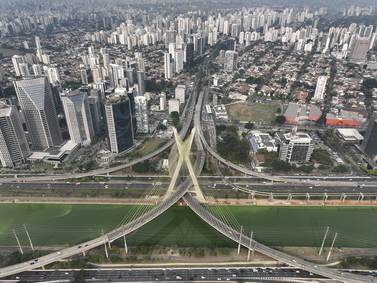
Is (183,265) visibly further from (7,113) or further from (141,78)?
(141,78)

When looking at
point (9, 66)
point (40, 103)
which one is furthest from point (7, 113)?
point (9, 66)

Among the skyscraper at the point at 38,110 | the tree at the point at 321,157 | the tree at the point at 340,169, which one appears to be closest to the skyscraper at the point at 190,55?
the skyscraper at the point at 38,110

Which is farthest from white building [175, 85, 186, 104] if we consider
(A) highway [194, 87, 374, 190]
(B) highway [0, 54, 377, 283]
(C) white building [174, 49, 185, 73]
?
(B) highway [0, 54, 377, 283]

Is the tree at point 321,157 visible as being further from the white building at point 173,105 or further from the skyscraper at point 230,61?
the skyscraper at point 230,61

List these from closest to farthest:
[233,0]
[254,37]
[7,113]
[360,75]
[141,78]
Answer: [7,113]
[141,78]
[360,75]
[254,37]
[233,0]

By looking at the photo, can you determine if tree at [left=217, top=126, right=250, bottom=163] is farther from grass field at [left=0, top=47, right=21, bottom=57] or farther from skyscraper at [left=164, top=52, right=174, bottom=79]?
grass field at [left=0, top=47, right=21, bottom=57]

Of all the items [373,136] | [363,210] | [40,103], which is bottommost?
[363,210]
